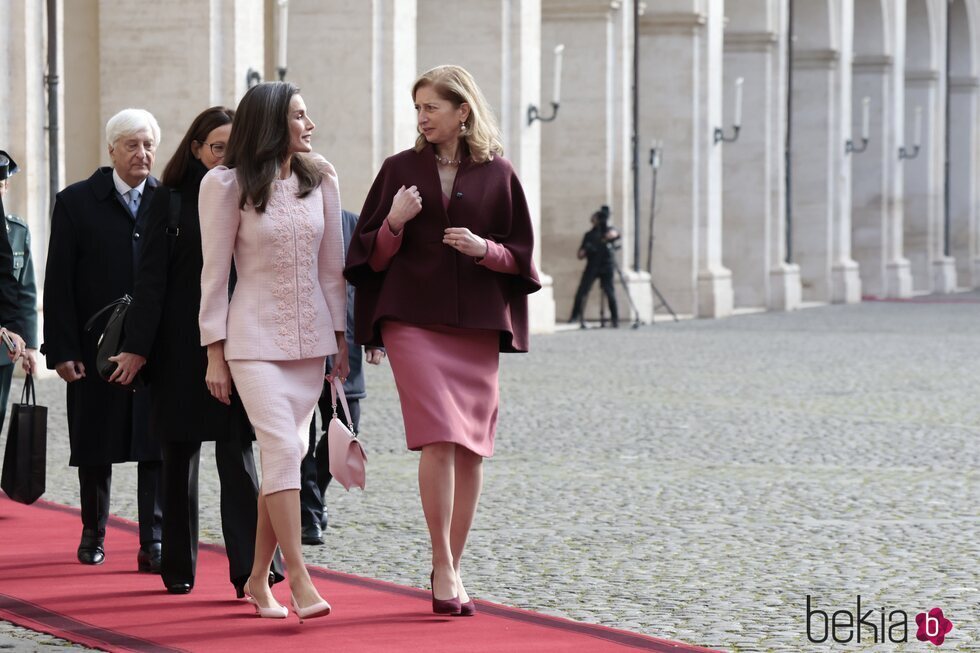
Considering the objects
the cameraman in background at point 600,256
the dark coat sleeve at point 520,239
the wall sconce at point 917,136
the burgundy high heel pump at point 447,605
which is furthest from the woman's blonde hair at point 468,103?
the wall sconce at point 917,136

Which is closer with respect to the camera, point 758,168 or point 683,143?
point 683,143

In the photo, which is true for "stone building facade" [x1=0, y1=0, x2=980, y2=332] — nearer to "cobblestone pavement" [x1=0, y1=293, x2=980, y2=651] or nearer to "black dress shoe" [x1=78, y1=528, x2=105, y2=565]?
"cobblestone pavement" [x1=0, y1=293, x2=980, y2=651]

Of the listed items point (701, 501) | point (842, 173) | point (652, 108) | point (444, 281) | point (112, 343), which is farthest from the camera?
point (842, 173)

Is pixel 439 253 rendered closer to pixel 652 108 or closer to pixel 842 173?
pixel 652 108

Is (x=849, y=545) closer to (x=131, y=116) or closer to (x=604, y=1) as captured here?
(x=131, y=116)

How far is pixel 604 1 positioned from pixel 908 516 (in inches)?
714

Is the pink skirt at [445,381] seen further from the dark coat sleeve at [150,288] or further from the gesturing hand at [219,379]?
the dark coat sleeve at [150,288]

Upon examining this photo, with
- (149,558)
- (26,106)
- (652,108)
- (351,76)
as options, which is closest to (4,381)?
(149,558)

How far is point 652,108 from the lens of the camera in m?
29.0

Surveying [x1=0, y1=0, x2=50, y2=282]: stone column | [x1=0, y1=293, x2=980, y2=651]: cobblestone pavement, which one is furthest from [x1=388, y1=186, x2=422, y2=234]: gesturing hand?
[x1=0, y1=0, x2=50, y2=282]: stone column

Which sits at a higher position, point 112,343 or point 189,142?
point 189,142

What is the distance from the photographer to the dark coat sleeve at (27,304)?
701 cm

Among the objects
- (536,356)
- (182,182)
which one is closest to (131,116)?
(182,182)

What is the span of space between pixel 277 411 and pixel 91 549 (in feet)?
5.05
